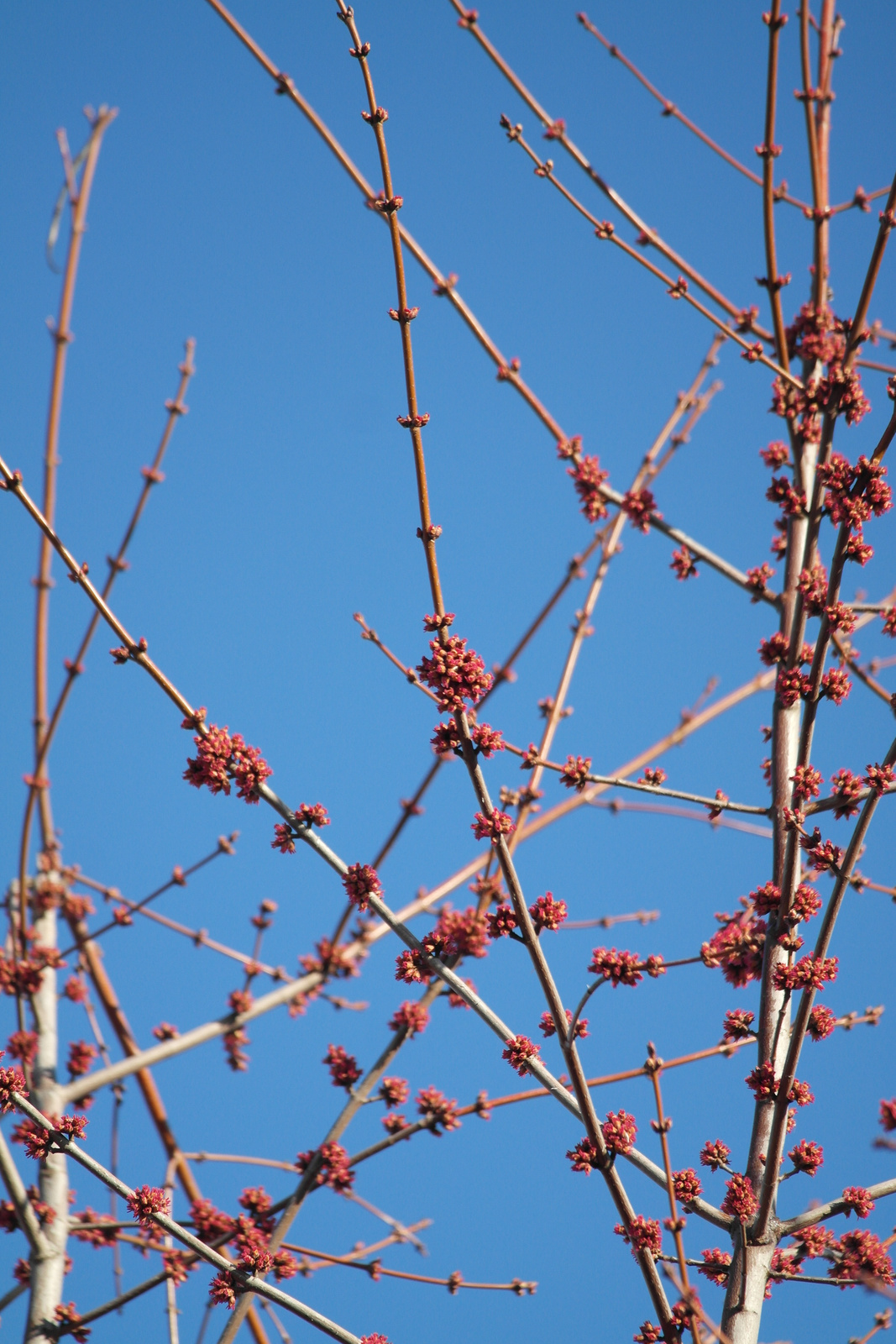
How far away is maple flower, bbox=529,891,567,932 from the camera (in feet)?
10.8

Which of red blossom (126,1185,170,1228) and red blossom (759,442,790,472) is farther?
red blossom (759,442,790,472)

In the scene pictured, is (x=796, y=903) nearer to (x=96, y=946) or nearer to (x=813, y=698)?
(x=813, y=698)

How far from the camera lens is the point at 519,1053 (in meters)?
3.14

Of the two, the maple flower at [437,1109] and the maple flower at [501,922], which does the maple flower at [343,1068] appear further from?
the maple flower at [501,922]

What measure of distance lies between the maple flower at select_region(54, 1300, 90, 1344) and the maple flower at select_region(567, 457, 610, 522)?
13.0 ft

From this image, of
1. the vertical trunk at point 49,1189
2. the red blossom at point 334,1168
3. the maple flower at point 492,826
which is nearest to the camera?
the maple flower at point 492,826

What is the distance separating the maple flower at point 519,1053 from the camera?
313 centimetres

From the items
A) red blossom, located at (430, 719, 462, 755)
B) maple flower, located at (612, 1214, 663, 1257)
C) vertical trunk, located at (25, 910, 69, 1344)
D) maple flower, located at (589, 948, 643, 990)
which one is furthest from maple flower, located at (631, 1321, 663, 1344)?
vertical trunk, located at (25, 910, 69, 1344)

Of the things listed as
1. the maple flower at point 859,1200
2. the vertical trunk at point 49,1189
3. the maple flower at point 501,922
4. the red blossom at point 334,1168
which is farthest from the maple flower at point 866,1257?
the vertical trunk at point 49,1189

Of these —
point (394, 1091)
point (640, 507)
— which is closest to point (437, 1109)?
point (394, 1091)

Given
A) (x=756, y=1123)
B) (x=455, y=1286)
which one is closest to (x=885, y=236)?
(x=756, y=1123)

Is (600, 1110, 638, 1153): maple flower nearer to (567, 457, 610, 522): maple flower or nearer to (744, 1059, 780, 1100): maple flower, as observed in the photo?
(744, 1059, 780, 1100): maple flower

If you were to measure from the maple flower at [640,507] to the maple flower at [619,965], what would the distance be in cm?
183

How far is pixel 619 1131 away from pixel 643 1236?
0.28 metres
